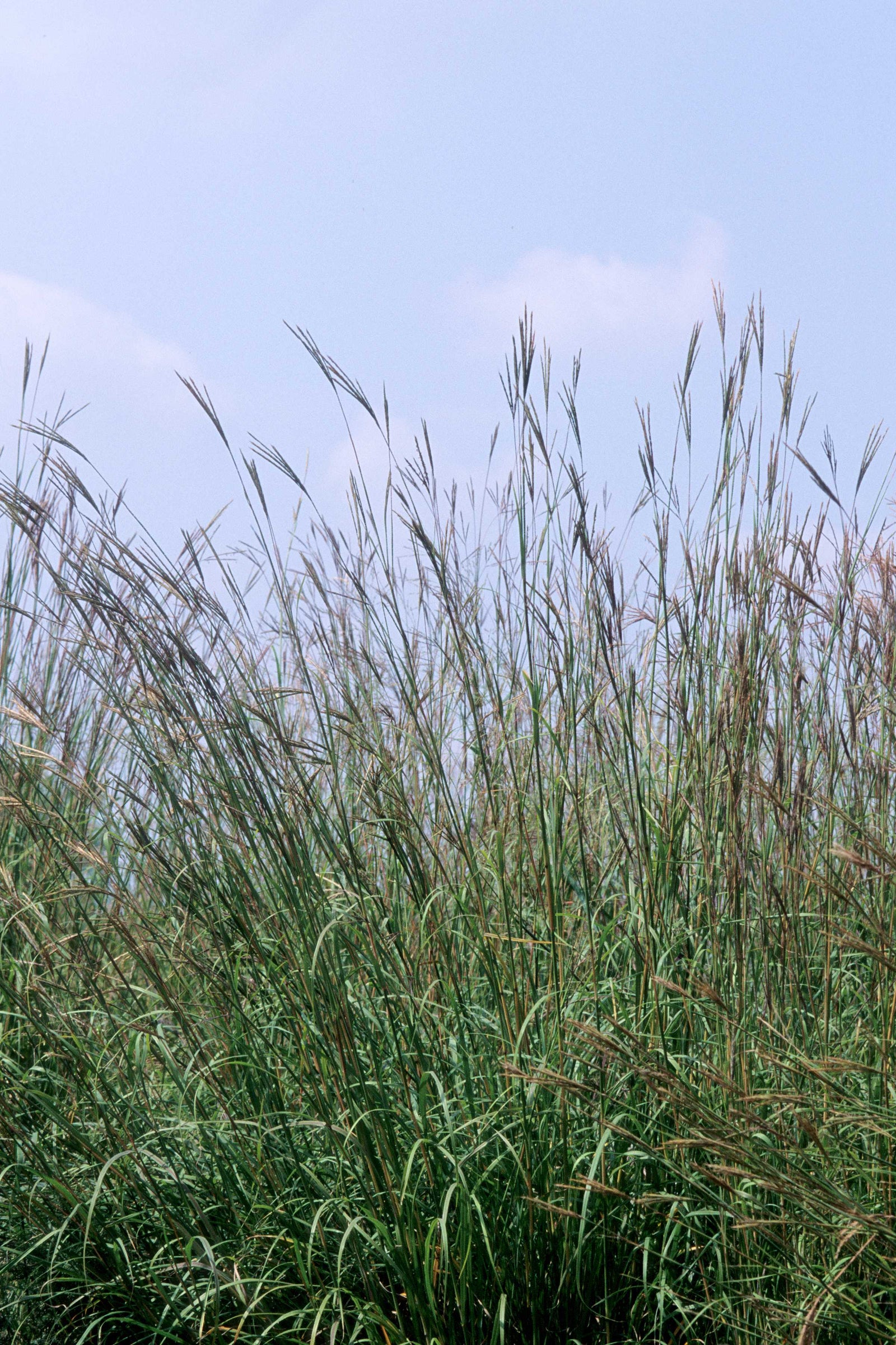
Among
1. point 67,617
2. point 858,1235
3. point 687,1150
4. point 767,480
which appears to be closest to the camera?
point 858,1235

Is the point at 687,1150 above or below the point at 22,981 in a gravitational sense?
below

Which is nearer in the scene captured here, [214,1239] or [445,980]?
[214,1239]

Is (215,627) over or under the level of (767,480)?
under

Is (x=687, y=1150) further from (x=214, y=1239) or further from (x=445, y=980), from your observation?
(x=214, y=1239)

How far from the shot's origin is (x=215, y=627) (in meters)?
1.87

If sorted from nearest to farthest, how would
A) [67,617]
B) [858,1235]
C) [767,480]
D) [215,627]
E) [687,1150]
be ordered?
[858,1235] < [687,1150] < [215,627] < [67,617] < [767,480]

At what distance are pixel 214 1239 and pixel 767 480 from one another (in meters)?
1.71

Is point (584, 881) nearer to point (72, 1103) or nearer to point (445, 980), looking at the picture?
point (445, 980)

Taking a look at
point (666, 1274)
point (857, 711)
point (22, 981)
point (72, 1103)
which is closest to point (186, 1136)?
point (72, 1103)

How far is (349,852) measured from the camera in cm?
169

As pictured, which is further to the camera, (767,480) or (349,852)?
(767,480)

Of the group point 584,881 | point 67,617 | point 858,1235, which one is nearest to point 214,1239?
point 584,881

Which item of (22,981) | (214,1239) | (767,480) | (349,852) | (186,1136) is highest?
(767,480)

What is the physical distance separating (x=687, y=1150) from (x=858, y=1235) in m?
0.27
